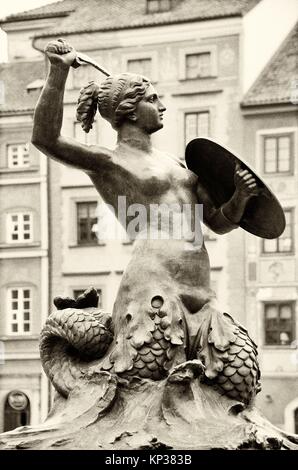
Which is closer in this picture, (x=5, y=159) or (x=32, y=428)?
(x=32, y=428)

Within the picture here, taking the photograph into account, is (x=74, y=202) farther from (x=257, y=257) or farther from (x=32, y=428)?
(x=32, y=428)

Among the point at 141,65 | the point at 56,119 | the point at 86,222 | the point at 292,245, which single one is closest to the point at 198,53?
the point at 141,65

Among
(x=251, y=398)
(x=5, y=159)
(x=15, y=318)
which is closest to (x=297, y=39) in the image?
(x=5, y=159)

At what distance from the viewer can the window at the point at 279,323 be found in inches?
1368

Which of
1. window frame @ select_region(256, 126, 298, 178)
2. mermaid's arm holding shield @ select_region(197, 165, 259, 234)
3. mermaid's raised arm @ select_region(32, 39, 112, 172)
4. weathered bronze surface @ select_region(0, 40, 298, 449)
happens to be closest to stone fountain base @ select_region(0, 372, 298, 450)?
weathered bronze surface @ select_region(0, 40, 298, 449)

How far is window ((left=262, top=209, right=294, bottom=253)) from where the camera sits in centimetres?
3544

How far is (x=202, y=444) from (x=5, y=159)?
3226 cm

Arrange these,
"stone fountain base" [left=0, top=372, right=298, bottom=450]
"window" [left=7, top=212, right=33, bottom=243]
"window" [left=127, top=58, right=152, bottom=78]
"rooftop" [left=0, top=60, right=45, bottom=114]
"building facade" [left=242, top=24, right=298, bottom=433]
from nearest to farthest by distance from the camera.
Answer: "stone fountain base" [left=0, top=372, right=298, bottom=450], "building facade" [left=242, top=24, right=298, bottom=433], "window" [left=127, top=58, right=152, bottom=78], "window" [left=7, top=212, right=33, bottom=243], "rooftop" [left=0, top=60, right=45, bottom=114]

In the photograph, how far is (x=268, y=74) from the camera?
1452 inches

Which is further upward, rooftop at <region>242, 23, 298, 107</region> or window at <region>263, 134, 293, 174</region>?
rooftop at <region>242, 23, 298, 107</region>

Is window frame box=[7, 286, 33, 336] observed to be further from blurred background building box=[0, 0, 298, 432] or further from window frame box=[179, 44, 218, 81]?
window frame box=[179, 44, 218, 81]

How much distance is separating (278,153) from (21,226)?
838 cm

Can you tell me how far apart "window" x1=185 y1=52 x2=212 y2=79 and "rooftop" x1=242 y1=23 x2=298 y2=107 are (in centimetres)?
158

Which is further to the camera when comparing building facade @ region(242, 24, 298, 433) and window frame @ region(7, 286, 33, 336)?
window frame @ region(7, 286, 33, 336)
